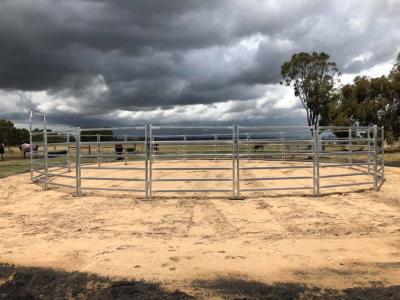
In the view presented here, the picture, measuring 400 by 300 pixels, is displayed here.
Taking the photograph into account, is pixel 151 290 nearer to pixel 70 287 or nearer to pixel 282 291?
pixel 70 287

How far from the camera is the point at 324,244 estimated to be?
5.74 meters

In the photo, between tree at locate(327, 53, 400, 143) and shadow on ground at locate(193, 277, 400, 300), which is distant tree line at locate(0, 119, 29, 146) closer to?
tree at locate(327, 53, 400, 143)

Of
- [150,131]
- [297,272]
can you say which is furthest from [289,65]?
[297,272]

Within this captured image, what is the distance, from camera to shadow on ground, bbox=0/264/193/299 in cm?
408

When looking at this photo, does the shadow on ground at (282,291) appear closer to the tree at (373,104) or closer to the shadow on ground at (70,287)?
the shadow on ground at (70,287)

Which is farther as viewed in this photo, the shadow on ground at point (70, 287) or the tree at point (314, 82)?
the tree at point (314, 82)

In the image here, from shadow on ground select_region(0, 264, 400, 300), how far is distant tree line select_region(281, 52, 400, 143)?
88.3ft

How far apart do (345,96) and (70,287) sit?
30345 millimetres

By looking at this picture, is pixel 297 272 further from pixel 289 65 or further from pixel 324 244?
pixel 289 65

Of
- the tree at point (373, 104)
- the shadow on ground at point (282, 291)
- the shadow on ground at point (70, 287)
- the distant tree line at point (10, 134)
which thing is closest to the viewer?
the shadow on ground at point (282, 291)

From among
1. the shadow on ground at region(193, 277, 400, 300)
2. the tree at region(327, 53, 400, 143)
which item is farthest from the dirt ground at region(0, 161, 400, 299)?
the tree at region(327, 53, 400, 143)

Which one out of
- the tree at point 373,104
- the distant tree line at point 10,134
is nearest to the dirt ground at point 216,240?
the tree at point 373,104

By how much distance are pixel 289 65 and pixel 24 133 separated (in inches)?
1929

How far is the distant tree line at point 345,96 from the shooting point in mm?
29109
